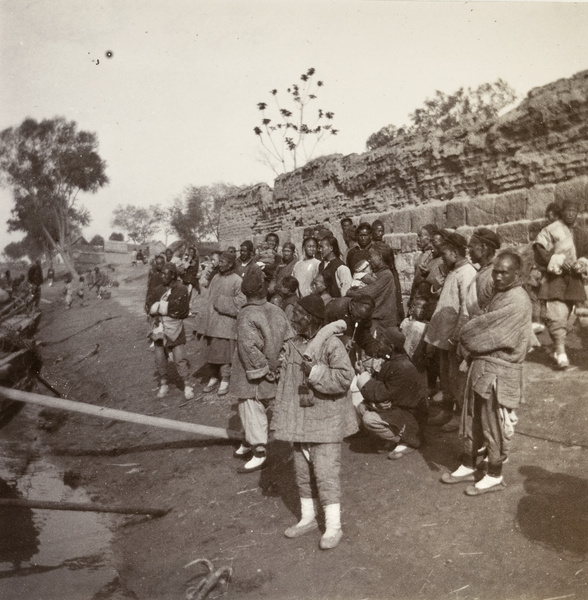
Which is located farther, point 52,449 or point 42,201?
point 42,201

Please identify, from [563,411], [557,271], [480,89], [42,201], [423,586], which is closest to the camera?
[423,586]

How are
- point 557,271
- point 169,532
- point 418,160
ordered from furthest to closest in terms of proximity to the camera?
point 418,160 < point 557,271 < point 169,532

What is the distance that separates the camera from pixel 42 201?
3691 cm

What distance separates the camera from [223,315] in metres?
7.55

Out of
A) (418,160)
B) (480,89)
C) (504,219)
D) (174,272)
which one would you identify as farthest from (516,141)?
(480,89)

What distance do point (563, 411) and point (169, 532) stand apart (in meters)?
3.50

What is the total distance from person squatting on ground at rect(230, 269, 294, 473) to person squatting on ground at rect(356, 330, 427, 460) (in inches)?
32.3

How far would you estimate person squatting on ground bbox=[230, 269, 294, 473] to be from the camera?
191 inches

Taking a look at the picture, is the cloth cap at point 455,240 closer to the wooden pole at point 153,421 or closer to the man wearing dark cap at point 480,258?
the man wearing dark cap at point 480,258

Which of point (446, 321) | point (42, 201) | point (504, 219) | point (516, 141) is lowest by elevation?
point (446, 321)

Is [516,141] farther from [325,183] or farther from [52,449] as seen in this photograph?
[52,449]

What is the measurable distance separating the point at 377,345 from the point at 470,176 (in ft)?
16.5

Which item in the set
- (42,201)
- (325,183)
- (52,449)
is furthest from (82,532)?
(42,201)

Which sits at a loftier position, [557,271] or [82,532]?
[557,271]
